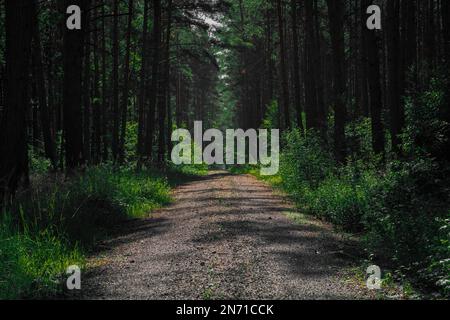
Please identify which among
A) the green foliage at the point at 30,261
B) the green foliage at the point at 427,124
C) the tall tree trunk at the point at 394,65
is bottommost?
the green foliage at the point at 30,261

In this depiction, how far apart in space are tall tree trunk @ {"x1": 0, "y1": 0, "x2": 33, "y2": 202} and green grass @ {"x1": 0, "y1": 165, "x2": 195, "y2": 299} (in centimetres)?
70

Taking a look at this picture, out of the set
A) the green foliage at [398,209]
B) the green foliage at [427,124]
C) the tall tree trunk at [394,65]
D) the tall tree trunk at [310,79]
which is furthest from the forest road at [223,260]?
the tall tree trunk at [310,79]

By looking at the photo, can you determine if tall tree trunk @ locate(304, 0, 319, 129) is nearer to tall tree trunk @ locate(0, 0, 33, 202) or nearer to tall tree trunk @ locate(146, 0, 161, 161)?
tall tree trunk @ locate(146, 0, 161, 161)

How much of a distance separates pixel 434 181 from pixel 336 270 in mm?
4407

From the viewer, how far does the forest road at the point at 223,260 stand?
248 inches

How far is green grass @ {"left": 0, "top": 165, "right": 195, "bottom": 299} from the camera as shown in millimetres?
6527

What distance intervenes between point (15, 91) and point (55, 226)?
301 cm

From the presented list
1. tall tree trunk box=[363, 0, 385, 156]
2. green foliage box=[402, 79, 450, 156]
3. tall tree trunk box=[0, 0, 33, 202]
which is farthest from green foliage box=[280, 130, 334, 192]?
tall tree trunk box=[0, 0, 33, 202]

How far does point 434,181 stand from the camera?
10742 millimetres

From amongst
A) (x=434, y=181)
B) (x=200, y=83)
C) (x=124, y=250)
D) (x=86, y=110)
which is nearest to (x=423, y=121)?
(x=434, y=181)

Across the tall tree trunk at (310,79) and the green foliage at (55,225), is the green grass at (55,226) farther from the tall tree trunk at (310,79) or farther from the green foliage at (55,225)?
the tall tree trunk at (310,79)

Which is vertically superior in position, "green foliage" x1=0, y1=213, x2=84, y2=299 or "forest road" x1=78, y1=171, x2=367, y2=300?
"green foliage" x1=0, y1=213, x2=84, y2=299

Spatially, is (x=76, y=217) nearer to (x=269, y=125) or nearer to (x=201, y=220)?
(x=201, y=220)

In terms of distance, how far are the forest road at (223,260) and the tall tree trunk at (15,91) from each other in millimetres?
2404
